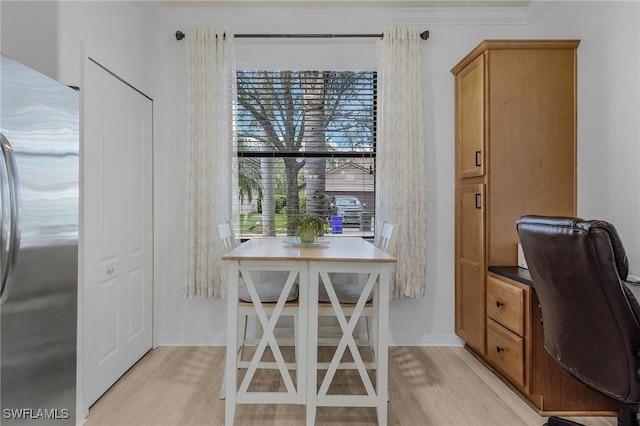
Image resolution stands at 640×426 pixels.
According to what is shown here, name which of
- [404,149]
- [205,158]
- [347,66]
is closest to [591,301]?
[404,149]

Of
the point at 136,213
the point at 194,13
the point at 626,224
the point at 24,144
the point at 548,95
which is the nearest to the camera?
the point at 24,144

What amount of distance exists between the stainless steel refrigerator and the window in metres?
1.66

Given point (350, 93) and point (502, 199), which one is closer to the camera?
point (502, 199)

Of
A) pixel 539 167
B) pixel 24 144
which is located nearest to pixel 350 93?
pixel 539 167

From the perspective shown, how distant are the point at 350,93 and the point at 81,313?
2474mm

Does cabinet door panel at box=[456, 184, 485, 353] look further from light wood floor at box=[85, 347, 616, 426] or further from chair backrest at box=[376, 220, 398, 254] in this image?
chair backrest at box=[376, 220, 398, 254]

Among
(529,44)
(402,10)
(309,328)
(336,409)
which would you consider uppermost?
(402,10)

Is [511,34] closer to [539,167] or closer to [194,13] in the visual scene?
[539,167]

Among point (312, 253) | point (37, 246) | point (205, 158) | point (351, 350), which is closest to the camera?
point (37, 246)

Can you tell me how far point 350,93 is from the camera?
3.14m

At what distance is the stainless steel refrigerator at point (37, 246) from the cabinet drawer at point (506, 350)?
2.29 metres

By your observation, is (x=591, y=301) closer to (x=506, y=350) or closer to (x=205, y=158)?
(x=506, y=350)

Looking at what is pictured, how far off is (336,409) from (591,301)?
1.40 m

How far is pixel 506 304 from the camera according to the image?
2.26 m
